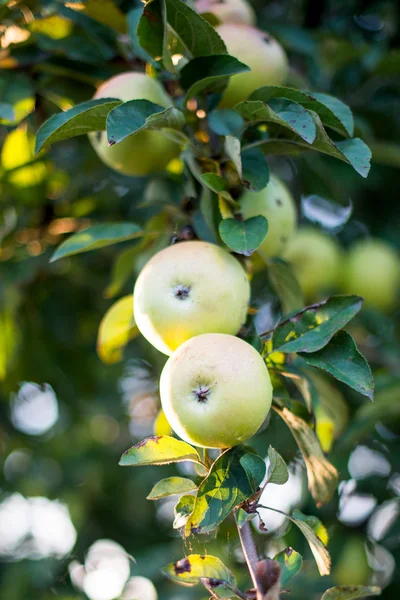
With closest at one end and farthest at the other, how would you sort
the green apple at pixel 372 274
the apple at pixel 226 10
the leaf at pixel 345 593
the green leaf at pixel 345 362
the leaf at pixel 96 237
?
the leaf at pixel 345 593
the green leaf at pixel 345 362
the leaf at pixel 96 237
the apple at pixel 226 10
the green apple at pixel 372 274

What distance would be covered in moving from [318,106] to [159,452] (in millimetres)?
505

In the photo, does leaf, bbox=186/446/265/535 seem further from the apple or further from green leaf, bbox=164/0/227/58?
the apple

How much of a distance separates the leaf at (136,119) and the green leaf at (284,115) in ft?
0.31

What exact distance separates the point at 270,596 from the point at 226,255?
0.43 m

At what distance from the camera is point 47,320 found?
1.90 metres

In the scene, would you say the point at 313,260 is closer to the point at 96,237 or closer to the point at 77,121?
the point at 96,237

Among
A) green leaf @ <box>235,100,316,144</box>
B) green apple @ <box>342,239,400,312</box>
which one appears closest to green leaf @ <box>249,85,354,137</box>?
green leaf @ <box>235,100,316,144</box>

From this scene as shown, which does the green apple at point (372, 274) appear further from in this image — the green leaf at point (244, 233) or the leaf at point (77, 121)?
the leaf at point (77, 121)

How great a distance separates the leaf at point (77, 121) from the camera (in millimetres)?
847

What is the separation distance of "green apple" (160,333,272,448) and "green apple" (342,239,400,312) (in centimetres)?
123

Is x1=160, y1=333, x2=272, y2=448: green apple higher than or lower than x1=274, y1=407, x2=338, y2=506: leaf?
higher

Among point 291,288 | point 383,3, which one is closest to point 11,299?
point 291,288

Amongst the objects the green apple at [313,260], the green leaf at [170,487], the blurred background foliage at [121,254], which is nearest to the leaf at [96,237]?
the blurred background foliage at [121,254]

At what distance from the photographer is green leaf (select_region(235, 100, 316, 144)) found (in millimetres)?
830
